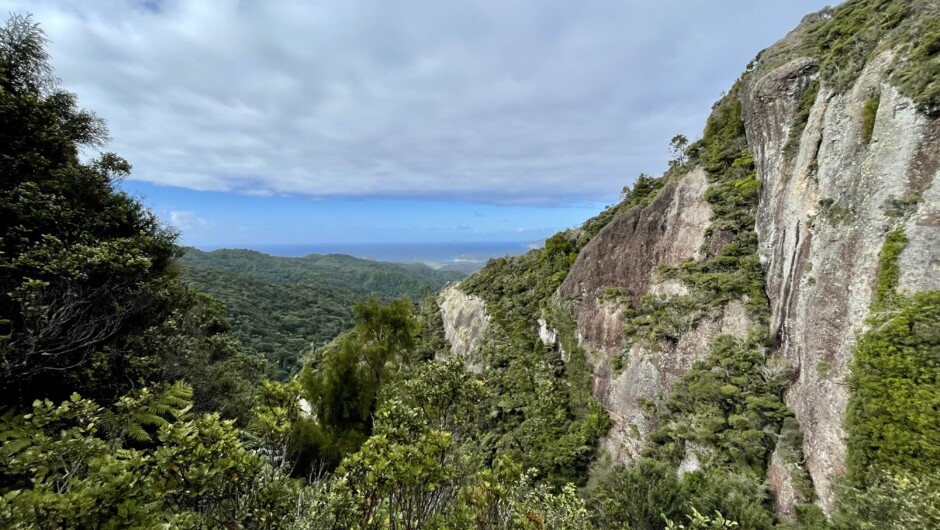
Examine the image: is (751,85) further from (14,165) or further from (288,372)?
(288,372)

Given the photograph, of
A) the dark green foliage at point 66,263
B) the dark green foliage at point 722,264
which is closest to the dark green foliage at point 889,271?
the dark green foliage at point 722,264

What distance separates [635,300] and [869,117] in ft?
38.3

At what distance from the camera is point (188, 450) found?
3.49 metres

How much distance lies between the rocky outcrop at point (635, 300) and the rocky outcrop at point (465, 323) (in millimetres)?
10235

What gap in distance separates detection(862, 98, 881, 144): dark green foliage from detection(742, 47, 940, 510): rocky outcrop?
0.17 m

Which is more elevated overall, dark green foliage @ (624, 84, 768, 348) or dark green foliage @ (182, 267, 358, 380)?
dark green foliage @ (624, 84, 768, 348)

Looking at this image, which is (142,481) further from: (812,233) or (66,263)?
(812,233)

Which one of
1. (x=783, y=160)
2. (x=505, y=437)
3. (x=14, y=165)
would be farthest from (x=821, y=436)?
(x=14, y=165)

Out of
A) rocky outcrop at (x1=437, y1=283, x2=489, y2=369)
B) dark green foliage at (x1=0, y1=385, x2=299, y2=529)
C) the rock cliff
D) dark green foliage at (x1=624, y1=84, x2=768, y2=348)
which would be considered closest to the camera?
dark green foliage at (x1=0, y1=385, x2=299, y2=529)

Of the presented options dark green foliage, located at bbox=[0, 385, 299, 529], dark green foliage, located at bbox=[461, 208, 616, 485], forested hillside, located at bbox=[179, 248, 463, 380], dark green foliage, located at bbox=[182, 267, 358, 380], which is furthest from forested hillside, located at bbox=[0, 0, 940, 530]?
dark green foliage, located at bbox=[182, 267, 358, 380]

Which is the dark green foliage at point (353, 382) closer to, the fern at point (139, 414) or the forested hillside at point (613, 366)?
the forested hillside at point (613, 366)

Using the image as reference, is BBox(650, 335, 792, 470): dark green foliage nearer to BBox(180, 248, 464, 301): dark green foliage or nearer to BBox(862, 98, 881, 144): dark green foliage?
BBox(862, 98, 881, 144): dark green foliage

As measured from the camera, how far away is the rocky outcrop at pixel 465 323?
1235 inches

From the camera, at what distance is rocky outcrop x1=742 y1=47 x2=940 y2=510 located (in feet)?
31.1
